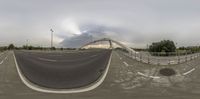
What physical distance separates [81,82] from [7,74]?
22.3 ft

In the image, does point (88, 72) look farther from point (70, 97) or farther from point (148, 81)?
→ point (70, 97)

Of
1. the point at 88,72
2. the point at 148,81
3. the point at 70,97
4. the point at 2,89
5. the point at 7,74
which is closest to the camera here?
the point at 70,97

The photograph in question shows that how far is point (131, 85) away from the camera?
20188 millimetres

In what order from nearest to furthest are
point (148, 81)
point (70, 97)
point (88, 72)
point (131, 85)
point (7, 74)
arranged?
1. point (70, 97)
2. point (131, 85)
3. point (148, 81)
4. point (7, 74)
5. point (88, 72)

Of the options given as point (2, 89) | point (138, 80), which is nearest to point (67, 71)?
point (138, 80)

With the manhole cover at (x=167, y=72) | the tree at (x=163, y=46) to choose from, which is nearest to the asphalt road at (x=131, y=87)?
the manhole cover at (x=167, y=72)

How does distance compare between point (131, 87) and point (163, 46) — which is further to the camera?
point (163, 46)

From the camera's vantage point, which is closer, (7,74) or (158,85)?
(158,85)

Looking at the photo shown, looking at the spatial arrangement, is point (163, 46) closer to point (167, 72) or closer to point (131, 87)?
point (167, 72)

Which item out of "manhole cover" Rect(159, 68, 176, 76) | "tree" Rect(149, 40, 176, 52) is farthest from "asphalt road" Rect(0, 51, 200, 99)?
"tree" Rect(149, 40, 176, 52)

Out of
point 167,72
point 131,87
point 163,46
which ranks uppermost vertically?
point 163,46

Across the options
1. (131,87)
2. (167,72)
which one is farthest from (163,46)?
(131,87)

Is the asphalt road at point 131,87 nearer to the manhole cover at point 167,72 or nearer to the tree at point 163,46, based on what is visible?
the manhole cover at point 167,72

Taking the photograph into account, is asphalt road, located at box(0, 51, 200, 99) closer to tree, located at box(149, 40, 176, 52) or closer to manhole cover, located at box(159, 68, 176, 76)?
manhole cover, located at box(159, 68, 176, 76)
